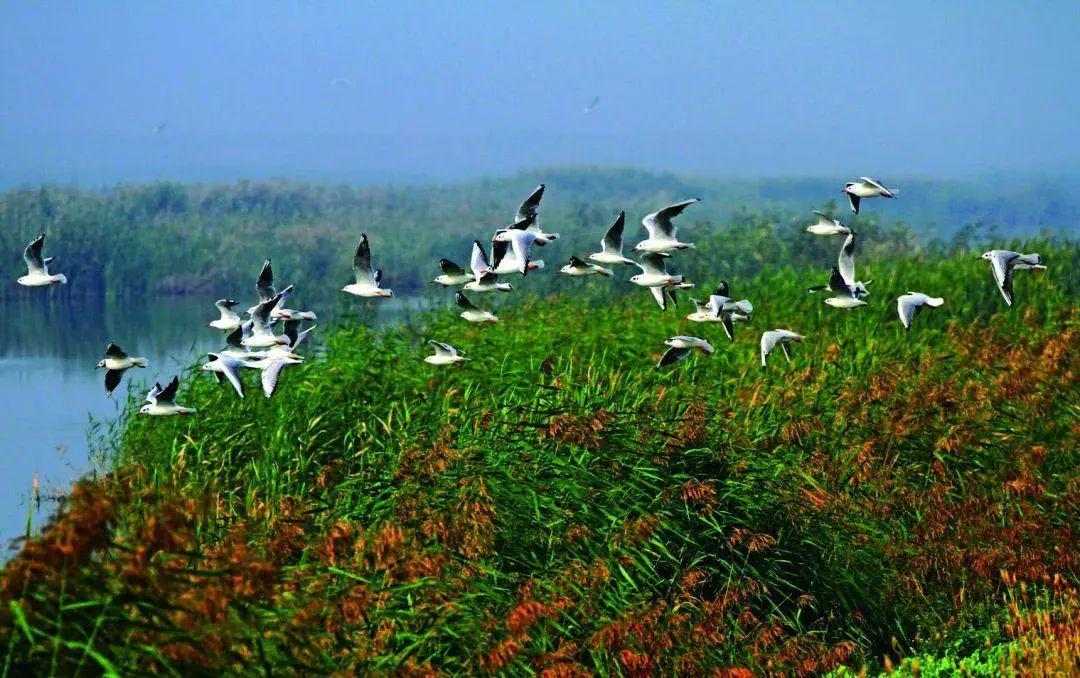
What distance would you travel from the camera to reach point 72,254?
4819 cm

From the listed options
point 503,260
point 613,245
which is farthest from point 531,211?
point 613,245

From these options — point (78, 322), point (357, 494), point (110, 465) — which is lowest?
point (78, 322)

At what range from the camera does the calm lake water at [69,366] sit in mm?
15773

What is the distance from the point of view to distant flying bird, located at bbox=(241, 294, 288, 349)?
44.9ft

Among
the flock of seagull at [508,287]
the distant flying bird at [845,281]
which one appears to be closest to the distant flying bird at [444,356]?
the flock of seagull at [508,287]

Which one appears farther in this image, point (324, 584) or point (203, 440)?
point (203, 440)

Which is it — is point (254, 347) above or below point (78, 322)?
above

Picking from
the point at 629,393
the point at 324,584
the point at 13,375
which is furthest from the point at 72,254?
the point at 324,584

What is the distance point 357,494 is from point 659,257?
5.11 m

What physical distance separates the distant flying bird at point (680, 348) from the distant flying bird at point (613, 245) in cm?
92

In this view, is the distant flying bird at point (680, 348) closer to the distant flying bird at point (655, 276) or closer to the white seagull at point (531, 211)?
the distant flying bird at point (655, 276)

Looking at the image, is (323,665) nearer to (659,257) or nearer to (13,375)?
(659,257)

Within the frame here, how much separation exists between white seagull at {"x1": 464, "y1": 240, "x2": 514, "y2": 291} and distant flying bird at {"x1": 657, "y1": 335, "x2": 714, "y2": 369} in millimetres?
1790

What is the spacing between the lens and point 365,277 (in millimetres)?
14984
